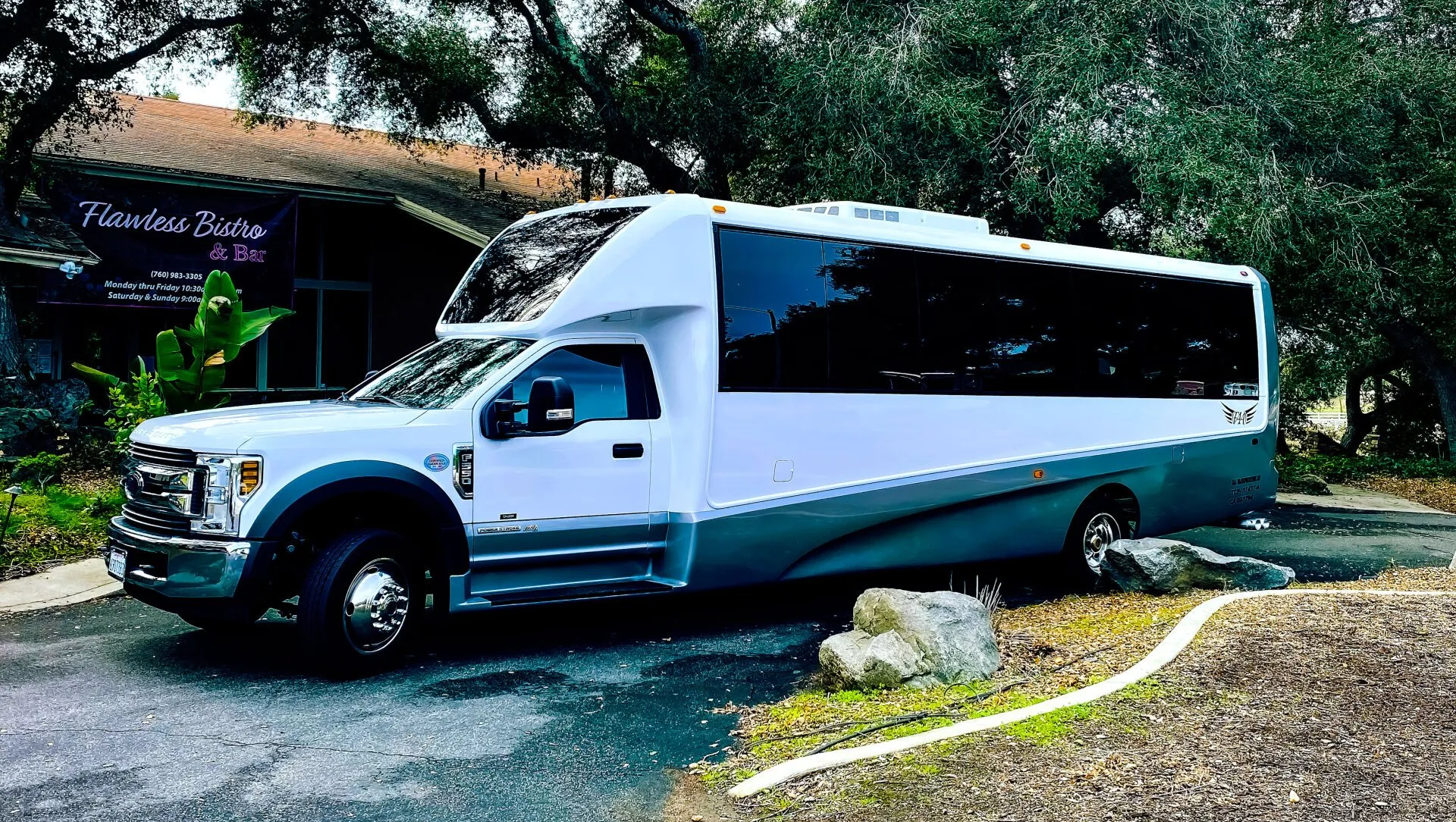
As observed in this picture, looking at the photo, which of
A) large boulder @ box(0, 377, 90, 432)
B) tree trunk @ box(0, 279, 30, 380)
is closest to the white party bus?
large boulder @ box(0, 377, 90, 432)

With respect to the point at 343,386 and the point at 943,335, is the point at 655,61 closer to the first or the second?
the point at 343,386

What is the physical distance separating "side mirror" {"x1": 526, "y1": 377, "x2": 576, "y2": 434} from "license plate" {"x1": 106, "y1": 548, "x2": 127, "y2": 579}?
7.92ft

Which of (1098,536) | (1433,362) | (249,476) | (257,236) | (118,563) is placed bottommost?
(1098,536)

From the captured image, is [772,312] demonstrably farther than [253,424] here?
Yes

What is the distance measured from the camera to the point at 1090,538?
10.3 m

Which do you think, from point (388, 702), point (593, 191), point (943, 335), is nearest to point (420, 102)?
point (593, 191)

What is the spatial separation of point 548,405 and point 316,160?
15771 mm

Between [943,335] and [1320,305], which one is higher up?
[1320,305]

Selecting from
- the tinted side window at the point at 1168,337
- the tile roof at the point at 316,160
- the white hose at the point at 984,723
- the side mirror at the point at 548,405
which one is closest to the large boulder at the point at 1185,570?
the white hose at the point at 984,723

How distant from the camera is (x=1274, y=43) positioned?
54.8 ft

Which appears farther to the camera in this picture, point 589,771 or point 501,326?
point 501,326

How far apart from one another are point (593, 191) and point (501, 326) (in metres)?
13.0

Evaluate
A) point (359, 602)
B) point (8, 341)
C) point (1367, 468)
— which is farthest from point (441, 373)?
point (1367, 468)

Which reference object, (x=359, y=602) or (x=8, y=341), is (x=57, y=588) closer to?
(x=359, y=602)
